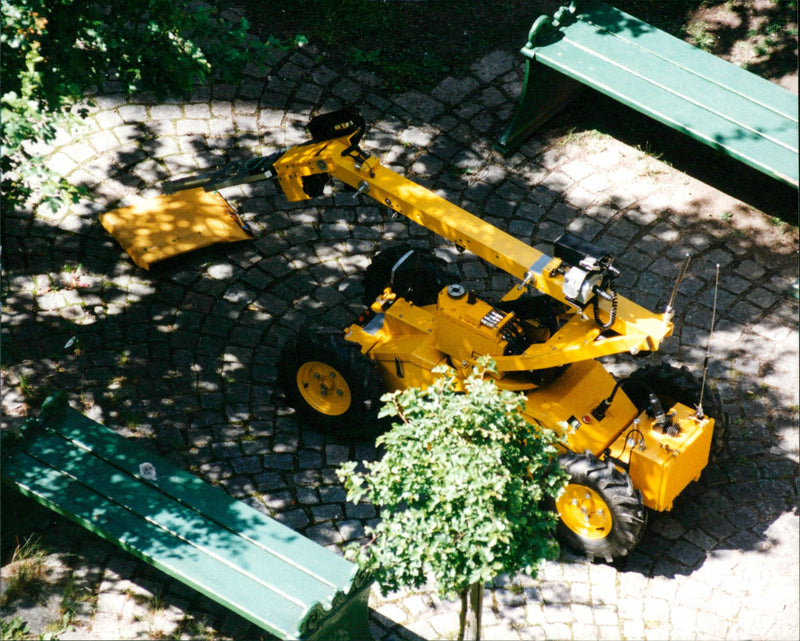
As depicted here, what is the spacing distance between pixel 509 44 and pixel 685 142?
2614mm

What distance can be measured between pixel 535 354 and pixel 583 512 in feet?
4.41

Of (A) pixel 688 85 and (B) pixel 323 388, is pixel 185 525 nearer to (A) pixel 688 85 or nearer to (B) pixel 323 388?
(B) pixel 323 388

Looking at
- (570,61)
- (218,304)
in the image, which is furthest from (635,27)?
(218,304)

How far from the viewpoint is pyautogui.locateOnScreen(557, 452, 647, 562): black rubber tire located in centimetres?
727

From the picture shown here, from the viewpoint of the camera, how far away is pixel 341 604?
21.6ft

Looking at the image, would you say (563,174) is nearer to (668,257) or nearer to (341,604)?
(668,257)

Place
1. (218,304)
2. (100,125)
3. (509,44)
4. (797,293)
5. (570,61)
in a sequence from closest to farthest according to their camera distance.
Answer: (797,293) → (218,304) → (570,61) → (100,125) → (509,44)

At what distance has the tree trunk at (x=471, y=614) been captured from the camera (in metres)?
6.34

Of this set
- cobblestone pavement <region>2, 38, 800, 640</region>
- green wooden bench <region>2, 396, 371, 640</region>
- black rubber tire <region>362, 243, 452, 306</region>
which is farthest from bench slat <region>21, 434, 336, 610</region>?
black rubber tire <region>362, 243, 452, 306</region>

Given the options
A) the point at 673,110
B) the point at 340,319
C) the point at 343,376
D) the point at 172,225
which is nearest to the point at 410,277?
the point at 340,319

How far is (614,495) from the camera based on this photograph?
7262 mm

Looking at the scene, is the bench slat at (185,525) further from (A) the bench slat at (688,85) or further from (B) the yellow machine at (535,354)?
(A) the bench slat at (688,85)

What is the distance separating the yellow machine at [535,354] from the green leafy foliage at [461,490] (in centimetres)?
138

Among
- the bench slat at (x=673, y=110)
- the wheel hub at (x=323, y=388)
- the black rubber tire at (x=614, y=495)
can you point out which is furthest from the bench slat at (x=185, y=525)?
the bench slat at (x=673, y=110)
